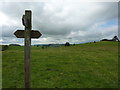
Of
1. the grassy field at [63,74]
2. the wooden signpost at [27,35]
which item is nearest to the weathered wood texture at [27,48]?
the wooden signpost at [27,35]

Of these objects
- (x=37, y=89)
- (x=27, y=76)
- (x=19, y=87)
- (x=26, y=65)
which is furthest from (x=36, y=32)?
(x=19, y=87)

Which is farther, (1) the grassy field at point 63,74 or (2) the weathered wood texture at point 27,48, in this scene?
(1) the grassy field at point 63,74

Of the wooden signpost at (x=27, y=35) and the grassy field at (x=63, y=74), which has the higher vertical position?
the wooden signpost at (x=27, y=35)

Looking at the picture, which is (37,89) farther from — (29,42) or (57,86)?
(29,42)

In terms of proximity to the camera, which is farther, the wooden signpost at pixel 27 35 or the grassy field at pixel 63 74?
the grassy field at pixel 63 74

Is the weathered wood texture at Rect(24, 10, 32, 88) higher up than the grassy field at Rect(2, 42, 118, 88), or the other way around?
the weathered wood texture at Rect(24, 10, 32, 88)

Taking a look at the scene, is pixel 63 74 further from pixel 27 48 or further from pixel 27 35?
pixel 27 35

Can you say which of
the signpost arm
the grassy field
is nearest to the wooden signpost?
the signpost arm

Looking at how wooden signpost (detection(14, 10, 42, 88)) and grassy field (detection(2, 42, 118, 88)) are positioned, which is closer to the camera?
wooden signpost (detection(14, 10, 42, 88))

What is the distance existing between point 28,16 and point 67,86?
689cm

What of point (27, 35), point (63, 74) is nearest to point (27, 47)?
point (27, 35)

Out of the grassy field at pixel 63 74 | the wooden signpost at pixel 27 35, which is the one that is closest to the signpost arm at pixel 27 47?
the wooden signpost at pixel 27 35

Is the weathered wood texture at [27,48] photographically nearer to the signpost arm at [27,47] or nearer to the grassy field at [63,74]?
the signpost arm at [27,47]

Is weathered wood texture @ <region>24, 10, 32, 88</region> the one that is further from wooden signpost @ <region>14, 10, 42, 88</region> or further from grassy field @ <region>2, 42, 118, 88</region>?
grassy field @ <region>2, 42, 118, 88</region>
